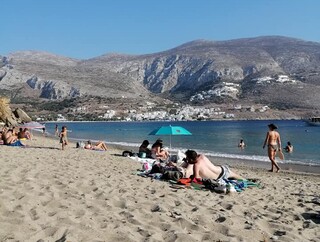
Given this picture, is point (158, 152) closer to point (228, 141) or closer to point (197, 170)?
point (197, 170)

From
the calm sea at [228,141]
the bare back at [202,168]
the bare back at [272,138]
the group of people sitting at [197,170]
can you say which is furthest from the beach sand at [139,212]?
the calm sea at [228,141]

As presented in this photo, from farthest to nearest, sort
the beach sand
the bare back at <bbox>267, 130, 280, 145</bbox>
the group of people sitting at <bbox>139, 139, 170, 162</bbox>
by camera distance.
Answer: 1. the group of people sitting at <bbox>139, 139, 170, 162</bbox>
2. the bare back at <bbox>267, 130, 280, 145</bbox>
3. the beach sand

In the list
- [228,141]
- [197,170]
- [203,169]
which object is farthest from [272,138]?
[228,141]

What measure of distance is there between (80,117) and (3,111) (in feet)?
314

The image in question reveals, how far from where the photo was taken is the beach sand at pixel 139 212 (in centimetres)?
496

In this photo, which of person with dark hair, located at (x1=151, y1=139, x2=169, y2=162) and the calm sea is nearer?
person with dark hair, located at (x1=151, y1=139, x2=169, y2=162)

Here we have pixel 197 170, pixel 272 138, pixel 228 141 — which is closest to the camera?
pixel 197 170

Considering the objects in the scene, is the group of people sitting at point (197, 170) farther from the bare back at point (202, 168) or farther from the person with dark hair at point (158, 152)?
the person with dark hair at point (158, 152)

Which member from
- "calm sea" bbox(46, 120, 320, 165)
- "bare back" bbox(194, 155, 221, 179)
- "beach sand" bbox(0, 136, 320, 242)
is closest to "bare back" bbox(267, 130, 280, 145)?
"beach sand" bbox(0, 136, 320, 242)

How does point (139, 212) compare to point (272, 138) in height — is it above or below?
below

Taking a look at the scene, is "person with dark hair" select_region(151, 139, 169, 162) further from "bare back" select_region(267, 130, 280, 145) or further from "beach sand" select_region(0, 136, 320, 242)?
"beach sand" select_region(0, 136, 320, 242)

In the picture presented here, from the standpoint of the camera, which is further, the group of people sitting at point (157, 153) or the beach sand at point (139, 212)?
the group of people sitting at point (157, 153)

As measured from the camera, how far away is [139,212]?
5.99 meters

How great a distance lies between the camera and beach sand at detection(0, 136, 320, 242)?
496cm
